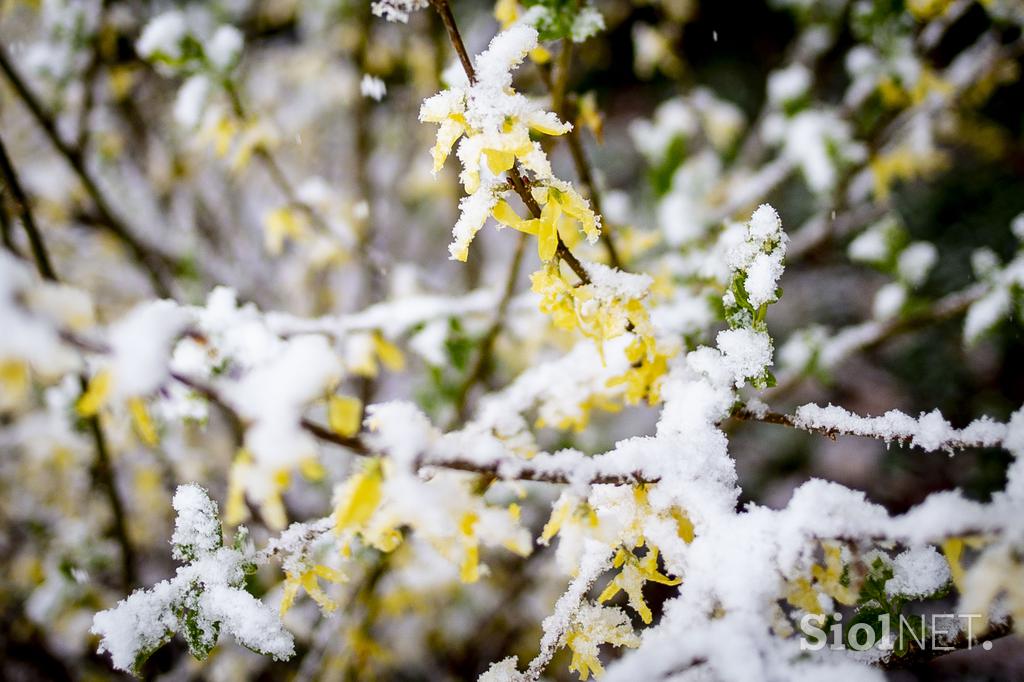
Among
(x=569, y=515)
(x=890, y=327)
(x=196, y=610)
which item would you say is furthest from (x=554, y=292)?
(x=890, y=327)

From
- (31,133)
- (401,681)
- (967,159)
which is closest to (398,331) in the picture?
(401,681)

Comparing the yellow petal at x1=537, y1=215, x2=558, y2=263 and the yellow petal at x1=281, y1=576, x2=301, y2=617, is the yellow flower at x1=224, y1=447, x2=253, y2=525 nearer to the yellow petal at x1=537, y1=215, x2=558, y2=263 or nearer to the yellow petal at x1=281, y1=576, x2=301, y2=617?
the yellow petal at x1=281, y1=576, x2=301, y2=617

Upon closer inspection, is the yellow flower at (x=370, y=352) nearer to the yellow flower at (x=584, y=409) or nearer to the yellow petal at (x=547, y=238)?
the yellow flower at (x=584, y=409)

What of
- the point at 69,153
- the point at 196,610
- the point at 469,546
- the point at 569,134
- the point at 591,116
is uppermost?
the point at 69,153

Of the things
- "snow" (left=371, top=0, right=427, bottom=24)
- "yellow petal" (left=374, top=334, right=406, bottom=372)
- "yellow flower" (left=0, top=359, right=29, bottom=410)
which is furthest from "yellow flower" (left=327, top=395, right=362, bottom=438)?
"yellow petal" (left=374, top=334, right=406, bottom=372)

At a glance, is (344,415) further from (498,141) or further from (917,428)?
(917,428)

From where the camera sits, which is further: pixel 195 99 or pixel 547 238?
pixel 195 99

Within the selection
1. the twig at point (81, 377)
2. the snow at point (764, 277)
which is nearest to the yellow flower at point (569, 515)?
the snow at point (764, 277)

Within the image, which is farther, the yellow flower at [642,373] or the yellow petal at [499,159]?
the yellow flower at [642,373]

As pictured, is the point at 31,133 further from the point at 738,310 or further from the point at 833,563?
the point at 833,563
